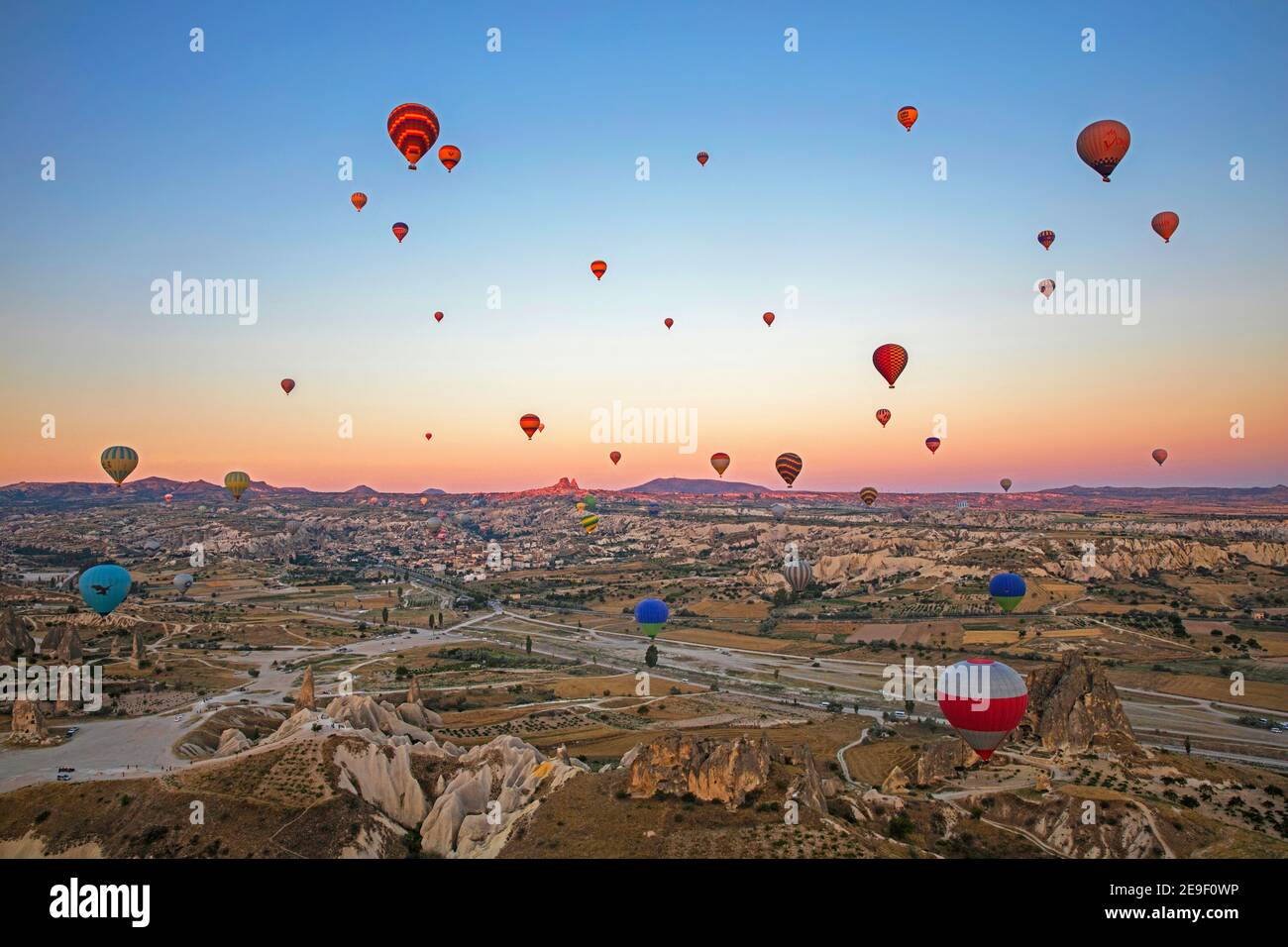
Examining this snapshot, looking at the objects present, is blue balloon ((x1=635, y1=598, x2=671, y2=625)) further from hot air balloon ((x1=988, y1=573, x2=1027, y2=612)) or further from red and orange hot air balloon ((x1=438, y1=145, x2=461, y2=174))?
red and orange hot air balloon ((x1=438, y1=145, x2=461, y2=174))

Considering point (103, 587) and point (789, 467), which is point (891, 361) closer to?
point (789, 467)

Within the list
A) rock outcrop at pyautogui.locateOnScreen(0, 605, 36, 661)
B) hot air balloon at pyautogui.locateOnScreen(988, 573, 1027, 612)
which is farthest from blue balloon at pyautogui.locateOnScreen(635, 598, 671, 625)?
rock outcrop at pyautogui.locateOnScreen(0, 605, 36, 661)

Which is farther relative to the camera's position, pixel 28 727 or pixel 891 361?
pixel 891 361

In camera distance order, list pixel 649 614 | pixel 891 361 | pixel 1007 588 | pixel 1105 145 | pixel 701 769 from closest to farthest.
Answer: pixel 701 769 → pixel 1105 145 → pixel 891 361 → pixel 649 614 → pixel 1007 588

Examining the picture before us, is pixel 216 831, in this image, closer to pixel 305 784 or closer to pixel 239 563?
pixel 305 784

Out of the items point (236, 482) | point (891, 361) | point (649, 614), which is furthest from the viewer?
point (236, 482)

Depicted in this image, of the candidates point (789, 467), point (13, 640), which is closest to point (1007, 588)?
point (789, 467)

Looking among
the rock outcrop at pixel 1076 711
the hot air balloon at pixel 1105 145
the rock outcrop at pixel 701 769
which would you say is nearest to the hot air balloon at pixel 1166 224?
the hot air balloon at pixel 1105 145
